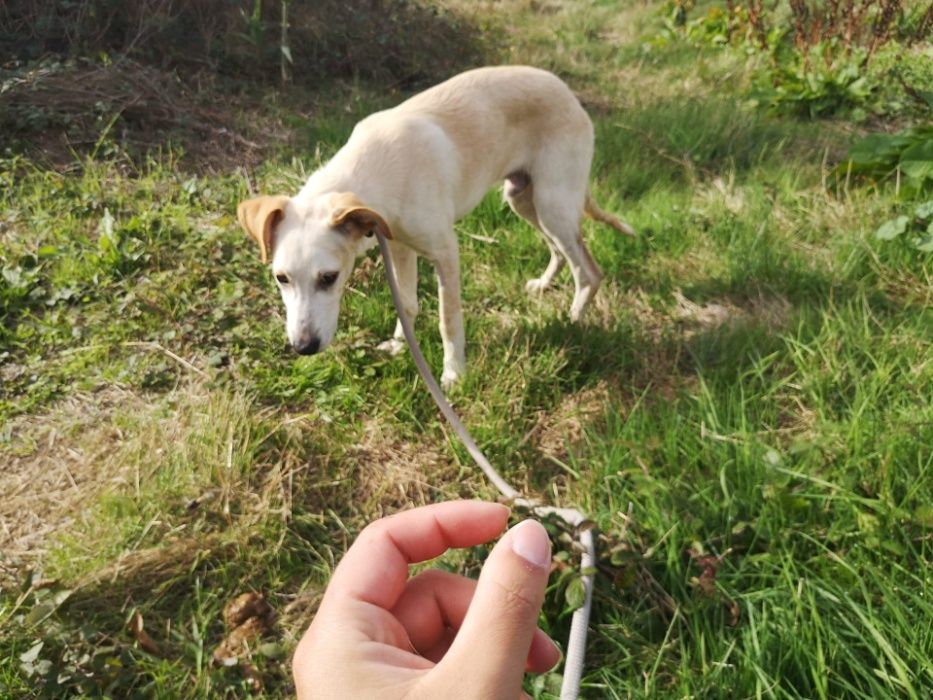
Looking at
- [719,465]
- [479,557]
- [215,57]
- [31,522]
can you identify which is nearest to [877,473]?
[719,465]

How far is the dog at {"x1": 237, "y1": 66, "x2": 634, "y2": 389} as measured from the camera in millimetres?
2574

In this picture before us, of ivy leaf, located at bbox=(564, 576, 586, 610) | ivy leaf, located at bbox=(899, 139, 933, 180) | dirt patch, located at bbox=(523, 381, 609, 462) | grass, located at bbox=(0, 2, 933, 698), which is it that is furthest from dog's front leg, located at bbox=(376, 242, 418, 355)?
ivy leaf, located at bbox=(899, 139, 933, 180)

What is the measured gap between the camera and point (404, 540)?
138 centimetres

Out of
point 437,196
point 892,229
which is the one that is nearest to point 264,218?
point 437,196

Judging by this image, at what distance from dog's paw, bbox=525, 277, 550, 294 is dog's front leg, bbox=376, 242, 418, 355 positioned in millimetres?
692

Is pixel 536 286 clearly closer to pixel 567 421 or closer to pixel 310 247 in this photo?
pixel 567 421

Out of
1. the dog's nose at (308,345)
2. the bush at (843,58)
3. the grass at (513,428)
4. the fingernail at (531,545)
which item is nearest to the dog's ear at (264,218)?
the dog's nose at (308,345)

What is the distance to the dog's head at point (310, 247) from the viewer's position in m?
2.54

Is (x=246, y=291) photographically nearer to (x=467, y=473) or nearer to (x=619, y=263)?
(x=467, y=473)

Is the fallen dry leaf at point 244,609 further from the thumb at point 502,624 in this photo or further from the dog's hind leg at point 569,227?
the dog's hind leg at point 569,227

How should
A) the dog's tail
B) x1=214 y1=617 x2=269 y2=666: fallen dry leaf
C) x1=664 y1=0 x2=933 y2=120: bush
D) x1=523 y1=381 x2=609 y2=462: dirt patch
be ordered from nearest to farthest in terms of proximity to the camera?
x1=214 y1=617 x2=269 y2=666: fallen dry leaf < x1=523 y1=381 x2=609 y2=462: dirt patch < the dog's tail < x1=664 y1=0 x2=933 y2=120: bush

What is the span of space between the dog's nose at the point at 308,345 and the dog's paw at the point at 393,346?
0.63 m

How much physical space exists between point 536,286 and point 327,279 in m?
1.45

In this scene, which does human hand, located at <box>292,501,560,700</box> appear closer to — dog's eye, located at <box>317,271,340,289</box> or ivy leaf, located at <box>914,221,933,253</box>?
dog's eye, located at <box>317,271,340,289</box>
